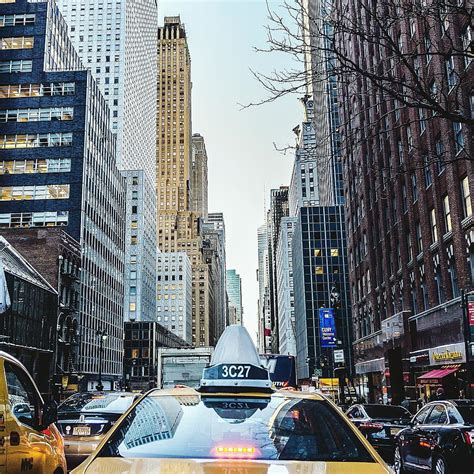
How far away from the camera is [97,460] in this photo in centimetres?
360

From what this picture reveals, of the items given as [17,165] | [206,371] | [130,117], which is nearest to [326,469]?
[206,371]

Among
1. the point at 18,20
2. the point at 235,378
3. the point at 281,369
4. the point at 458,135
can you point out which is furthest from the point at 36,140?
the point at 235,378

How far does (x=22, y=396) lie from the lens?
267 inches

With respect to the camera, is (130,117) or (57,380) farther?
(130,117)

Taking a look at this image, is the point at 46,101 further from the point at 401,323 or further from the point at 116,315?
the point at 401,323

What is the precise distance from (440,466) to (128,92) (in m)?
143

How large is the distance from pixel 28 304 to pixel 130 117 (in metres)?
106

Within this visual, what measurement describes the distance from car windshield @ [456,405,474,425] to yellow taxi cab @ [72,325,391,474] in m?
6.96

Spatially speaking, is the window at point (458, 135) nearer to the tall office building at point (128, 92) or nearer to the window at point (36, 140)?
the window at point (36, 140)

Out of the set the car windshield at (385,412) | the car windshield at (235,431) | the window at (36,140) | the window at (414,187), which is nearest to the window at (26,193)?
the window at (36,140)

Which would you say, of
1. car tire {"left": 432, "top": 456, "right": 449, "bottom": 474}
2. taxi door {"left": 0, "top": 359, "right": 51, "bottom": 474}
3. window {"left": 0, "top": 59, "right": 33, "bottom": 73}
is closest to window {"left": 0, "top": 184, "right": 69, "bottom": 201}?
window {"left": 0, "top": 59, "right": 33, "bottom": 73}

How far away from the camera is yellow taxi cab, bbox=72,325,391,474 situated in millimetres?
3441

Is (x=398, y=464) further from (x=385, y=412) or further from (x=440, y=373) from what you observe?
(x=440, y=373)

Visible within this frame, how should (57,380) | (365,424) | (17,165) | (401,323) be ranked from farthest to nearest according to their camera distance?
(17,165) < (57,380) < (401,323) < (365,424)
